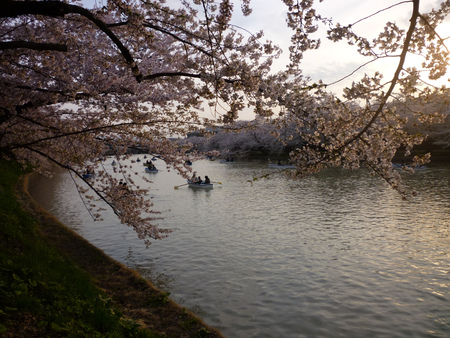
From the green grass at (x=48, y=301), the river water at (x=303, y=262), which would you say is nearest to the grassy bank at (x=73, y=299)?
the green grass at (x=48, y=301)

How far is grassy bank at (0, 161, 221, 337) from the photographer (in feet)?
16.8

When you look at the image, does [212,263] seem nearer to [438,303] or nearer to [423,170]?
[438,303]

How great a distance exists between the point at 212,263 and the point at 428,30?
10489 millimetres

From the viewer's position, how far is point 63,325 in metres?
5.10

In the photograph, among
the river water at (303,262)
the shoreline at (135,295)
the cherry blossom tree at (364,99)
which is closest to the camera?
the cherry blossom tree at (364,99)

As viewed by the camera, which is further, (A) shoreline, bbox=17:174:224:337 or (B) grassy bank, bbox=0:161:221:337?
(A) shoreline, bbox=17:174:224:337

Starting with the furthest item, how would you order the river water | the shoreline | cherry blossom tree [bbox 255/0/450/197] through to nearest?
the river water
the shoreline
cherry blossom tree [bbox 255/0/450/197]

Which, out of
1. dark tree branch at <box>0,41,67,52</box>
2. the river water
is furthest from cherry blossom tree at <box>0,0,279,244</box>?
the river water

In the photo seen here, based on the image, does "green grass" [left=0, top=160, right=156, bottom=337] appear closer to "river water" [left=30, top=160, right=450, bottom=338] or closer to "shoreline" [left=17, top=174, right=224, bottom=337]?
"shoreline" [left=17, top=174, right=224, bottom=337]

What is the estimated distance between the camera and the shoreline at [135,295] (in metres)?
7.80

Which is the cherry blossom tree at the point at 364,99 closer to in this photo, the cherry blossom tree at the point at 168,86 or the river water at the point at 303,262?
the cherry blossom tree at the point at 168,86

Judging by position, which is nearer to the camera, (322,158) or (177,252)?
(322,158)

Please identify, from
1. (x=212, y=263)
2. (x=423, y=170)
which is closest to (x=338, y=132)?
(x=212, y=263)

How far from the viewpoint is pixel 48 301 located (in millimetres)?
5879
